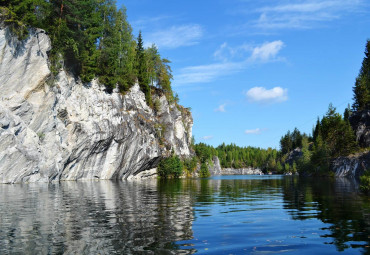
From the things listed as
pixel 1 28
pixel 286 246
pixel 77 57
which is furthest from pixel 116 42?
pixel 286 246

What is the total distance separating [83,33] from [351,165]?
73685 mm

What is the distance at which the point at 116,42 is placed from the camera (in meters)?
75.6

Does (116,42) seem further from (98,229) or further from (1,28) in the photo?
(98,229)

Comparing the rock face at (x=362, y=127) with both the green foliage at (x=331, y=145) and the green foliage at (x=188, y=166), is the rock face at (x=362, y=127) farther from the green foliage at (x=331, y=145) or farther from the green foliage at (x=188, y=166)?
the green foliage at (x=188, y=166)

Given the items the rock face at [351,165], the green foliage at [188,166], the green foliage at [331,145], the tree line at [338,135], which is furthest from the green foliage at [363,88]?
the green foliage at [188,166]

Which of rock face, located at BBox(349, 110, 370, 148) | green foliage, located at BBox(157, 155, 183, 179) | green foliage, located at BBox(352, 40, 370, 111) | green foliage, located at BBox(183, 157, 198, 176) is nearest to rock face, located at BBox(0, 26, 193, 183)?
green foliage, located at BBox(157, 155, 183, 179)

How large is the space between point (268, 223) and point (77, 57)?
55.0 m

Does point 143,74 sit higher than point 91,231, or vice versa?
point 143,74

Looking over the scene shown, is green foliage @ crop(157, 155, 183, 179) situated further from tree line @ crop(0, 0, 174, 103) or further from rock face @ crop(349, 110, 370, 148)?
rock face @ crop(349, 110, 370, 148)

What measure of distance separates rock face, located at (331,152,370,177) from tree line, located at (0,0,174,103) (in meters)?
59.0

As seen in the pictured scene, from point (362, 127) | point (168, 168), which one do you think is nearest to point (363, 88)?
point (362, 127)

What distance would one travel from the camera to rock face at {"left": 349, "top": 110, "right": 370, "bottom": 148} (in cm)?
10101

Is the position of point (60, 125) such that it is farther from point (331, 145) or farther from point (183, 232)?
point (331, 145)

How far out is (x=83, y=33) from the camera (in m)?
62.2
